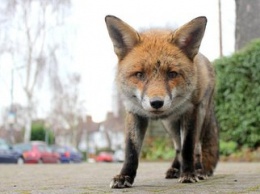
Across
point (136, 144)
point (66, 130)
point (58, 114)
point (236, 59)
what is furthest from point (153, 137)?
point (66, 130)

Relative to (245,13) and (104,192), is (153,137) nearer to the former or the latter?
(245,13)

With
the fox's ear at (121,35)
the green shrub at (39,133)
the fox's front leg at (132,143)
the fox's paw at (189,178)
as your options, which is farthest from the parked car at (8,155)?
the green shrub at (39,133)

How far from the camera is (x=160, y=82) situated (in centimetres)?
495

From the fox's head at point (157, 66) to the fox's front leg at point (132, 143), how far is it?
187 mm

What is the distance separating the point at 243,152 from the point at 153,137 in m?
4.69

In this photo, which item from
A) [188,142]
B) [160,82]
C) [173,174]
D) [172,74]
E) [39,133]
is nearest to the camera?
[160,82]

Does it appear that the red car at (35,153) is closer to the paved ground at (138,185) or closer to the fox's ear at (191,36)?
the paved ground at (138,185)

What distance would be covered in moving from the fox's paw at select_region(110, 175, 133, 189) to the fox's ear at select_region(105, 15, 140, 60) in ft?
4.17

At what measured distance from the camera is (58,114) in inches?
3578

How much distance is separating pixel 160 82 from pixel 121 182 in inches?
44.5

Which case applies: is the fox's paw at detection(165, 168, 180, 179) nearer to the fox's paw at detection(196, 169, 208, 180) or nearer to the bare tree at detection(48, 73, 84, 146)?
the fox's paw at detection(196, 169, 208, 180)

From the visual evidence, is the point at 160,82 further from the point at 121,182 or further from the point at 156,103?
the point at 121,182

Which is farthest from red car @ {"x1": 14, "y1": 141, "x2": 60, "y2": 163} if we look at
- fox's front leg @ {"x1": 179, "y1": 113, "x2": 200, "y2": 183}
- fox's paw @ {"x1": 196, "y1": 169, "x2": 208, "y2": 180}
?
fox's front leg @ {"x1": 179, "y1": 113, "x2": 200, "y2": 183}

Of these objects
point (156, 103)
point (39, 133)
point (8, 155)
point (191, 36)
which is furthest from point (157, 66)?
point (39, 133)
